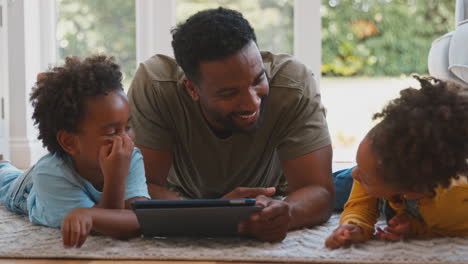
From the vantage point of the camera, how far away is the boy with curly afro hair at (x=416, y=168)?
1.21 meters

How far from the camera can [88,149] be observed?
146cm

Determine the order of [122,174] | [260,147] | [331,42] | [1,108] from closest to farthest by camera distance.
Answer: [122,174] < [260,147] < [1,108] < [331,42]

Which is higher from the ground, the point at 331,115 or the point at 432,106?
the point at 432,106

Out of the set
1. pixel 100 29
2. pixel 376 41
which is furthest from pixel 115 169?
pixel 376 41

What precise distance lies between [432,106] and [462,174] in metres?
0.15

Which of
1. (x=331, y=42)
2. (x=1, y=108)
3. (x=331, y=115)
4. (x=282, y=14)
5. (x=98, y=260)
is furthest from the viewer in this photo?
(x=331, y=42)

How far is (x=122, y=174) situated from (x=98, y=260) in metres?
0.23

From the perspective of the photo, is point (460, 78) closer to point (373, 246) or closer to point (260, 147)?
point (260, 147)

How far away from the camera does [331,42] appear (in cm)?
586

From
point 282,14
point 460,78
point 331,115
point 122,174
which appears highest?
point 282,14

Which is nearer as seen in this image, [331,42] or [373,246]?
[373,246]

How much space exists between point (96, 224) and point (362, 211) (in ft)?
1.96

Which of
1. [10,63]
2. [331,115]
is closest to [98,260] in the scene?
[10,63]

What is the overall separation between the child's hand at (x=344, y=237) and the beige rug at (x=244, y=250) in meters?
0.02
